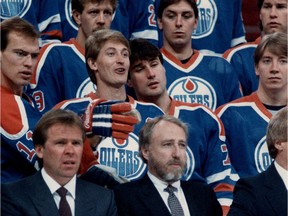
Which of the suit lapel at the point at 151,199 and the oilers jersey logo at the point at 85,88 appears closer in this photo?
the suit lapel at the point at 151,199

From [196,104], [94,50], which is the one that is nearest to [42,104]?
[94,50]

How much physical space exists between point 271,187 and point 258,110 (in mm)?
1024

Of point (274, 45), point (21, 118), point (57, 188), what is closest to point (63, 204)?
point (57, 188)

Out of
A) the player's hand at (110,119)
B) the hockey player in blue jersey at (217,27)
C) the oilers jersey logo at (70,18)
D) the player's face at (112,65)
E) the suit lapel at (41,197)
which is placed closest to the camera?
the suit lapel at (41,197)

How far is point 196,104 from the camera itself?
5734mm

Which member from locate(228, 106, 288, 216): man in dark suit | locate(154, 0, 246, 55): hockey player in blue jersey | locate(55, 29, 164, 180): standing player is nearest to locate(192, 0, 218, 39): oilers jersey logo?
locate(154, 0, 246, 55): hockey player in blue jersey

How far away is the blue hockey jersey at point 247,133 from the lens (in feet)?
18.3

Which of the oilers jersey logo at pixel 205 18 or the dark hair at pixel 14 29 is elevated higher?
the dark hair at pixel 14 29

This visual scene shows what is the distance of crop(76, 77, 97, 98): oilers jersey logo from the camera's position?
573cm

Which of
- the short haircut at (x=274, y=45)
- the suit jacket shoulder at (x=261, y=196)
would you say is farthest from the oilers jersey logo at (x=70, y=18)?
the suit jacket shoulder at (x=261, y=196)

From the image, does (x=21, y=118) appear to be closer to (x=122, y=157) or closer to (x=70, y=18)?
(x=122, y=157)

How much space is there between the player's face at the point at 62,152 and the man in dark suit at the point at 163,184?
0.29 m

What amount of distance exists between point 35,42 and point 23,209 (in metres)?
1.01

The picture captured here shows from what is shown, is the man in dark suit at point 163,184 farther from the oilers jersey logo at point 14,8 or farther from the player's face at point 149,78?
the oilers jersey logo at point 14,8
